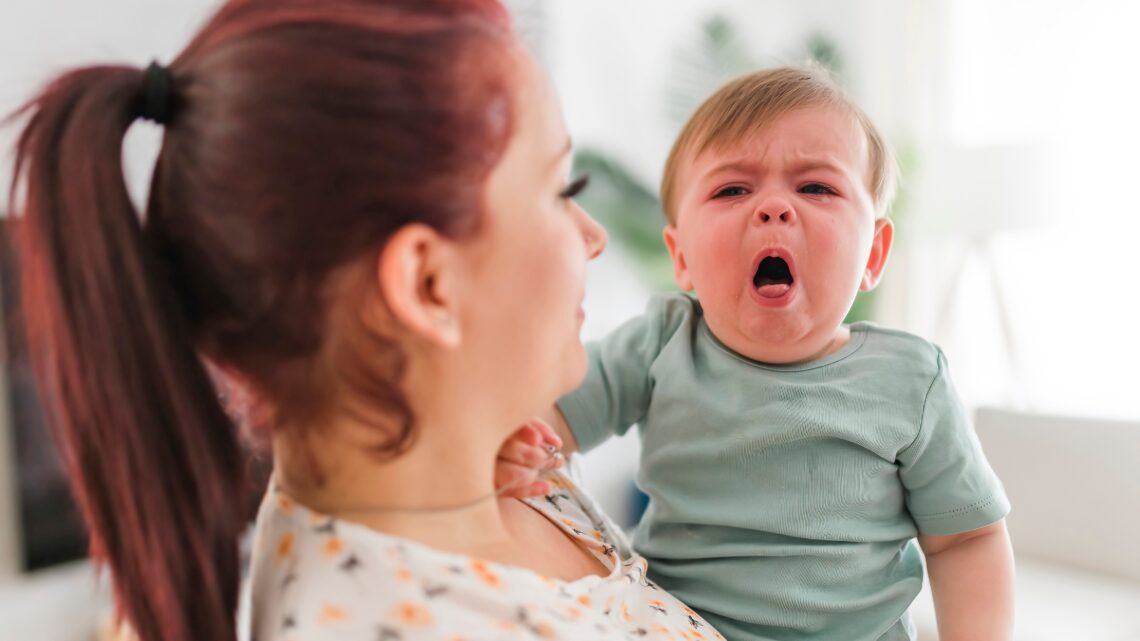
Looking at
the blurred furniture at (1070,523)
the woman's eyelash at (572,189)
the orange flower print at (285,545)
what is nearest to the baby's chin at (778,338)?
the woman's eyelash at (572,189)

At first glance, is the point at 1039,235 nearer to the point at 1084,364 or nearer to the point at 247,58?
the point at 1084,364

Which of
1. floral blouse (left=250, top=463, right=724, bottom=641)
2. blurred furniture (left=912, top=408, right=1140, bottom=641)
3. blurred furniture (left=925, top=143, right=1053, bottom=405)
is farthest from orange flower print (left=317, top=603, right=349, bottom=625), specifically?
blurred furniture (left=925, top=143, right=1053, bottom=405)

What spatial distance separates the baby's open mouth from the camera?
101 centimetres

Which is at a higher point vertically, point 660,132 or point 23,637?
point 660,132

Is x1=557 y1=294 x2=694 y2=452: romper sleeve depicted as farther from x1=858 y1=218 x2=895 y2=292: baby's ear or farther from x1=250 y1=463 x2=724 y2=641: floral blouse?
x1=250 y1=463 x2=724 y2=641: floral blouse

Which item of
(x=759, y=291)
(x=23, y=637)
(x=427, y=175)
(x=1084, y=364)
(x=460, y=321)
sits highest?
(x=427, y=175)

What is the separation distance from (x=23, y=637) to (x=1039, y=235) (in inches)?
156

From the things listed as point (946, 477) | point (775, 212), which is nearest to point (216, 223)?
point (775, 212)

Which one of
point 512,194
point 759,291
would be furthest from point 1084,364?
point 512,194

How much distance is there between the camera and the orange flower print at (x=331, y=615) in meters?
0.62

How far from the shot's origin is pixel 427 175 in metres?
0.64

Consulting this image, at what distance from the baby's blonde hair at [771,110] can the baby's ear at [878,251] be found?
0.02m

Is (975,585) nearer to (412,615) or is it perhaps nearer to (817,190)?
(817,190)

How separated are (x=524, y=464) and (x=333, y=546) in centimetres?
27
